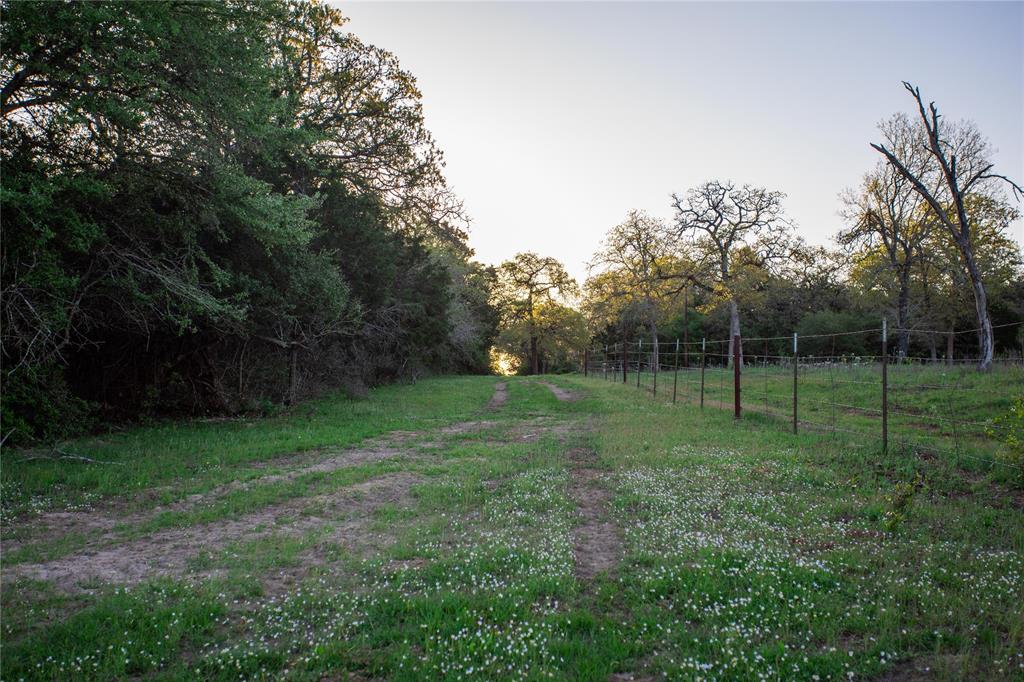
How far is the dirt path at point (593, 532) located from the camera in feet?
16.0

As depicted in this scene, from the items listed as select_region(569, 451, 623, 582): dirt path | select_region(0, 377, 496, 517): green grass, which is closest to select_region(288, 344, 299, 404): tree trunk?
select_region(0, 377, 496, 517): green grass

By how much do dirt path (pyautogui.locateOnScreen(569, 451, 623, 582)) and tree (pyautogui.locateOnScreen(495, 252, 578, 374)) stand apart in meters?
56.2

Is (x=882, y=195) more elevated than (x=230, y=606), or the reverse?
(x=882, y=195)

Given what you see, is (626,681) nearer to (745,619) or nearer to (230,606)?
(745,619)

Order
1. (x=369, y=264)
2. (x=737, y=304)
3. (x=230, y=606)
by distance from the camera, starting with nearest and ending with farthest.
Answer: (x=230, y=606) < (x=369, y=264) < (x=737, y=304)

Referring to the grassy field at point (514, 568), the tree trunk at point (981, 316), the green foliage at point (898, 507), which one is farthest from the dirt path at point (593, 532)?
the tree trunk at point (981, 316)

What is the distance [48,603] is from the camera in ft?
13.5

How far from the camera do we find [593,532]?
5.86 metres

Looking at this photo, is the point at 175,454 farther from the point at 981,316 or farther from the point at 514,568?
the point at 981,316

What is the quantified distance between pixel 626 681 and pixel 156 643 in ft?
Result: 10.2

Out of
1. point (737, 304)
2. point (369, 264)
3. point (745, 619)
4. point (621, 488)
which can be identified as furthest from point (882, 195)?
point (745, 619)

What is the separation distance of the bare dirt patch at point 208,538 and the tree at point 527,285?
57.0 metres

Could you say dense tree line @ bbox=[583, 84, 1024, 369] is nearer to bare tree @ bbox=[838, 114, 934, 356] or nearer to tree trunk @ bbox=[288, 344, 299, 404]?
bare tree @ bbox=[838, 114, 934, 356]

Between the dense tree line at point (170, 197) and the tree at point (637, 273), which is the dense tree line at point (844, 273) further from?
the dense tree line at point (170, 197)
